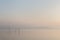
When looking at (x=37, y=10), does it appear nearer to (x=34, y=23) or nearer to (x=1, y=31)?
(x=34, y=23)

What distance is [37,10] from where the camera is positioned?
1.12 m

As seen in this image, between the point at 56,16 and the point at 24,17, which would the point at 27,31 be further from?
the point at 56,16

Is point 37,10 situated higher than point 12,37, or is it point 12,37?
point 37,10

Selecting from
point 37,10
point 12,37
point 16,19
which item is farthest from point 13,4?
point 12,37

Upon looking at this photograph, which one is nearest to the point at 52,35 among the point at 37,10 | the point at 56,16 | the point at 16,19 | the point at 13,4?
the point at 56,16

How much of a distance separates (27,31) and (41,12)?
0.32 m

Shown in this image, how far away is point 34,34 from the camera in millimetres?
1083

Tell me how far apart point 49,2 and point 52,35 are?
45 cm

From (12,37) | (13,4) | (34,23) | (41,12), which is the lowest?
(12,37)

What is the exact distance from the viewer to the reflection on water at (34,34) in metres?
1.08

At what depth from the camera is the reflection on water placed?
108 centimetres

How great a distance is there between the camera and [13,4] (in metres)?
1.12

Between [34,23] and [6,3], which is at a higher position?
[6,3]

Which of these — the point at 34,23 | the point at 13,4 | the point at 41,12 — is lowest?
the point at 34,23
